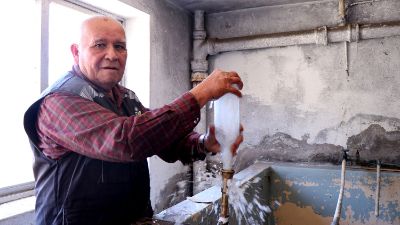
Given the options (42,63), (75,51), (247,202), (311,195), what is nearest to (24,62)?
(42,63)

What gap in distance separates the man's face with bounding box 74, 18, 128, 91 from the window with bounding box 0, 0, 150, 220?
929mm

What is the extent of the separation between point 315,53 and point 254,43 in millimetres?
594

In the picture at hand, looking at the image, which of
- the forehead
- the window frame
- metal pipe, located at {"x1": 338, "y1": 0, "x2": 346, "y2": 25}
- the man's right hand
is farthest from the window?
metal pipe, located at {"x1": 338, "y1": 0, "x2": 346, "y2": 25}

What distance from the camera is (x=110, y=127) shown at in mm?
903

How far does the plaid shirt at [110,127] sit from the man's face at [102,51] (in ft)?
0.64

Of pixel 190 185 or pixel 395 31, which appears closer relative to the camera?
pixel 395 31

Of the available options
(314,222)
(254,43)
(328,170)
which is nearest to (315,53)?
(254,43)

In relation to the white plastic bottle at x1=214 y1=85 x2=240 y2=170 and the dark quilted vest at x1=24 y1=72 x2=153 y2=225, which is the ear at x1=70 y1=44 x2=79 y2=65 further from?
the white plastic bottle at x1=214 y1=85 x2=240 y2=170

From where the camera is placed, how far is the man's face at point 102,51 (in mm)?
1162

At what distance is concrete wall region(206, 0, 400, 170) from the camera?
2.91 metres

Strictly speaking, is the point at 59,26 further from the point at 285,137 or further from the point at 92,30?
the point at 285,137

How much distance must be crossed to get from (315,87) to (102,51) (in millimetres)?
2467

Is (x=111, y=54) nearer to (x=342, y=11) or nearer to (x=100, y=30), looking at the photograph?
(x=100, y=30)

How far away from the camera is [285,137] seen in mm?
3266
